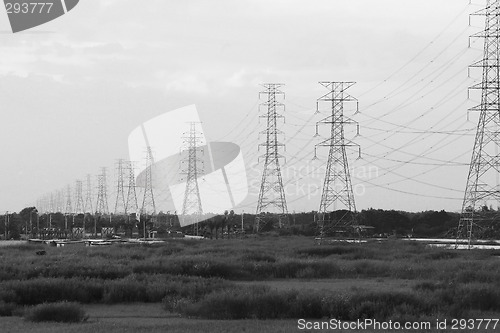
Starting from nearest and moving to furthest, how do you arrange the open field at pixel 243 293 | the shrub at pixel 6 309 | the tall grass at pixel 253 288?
the open field at pixel 243 293, the tall grass at pixel 253 288, the shrub at pixel 6 309

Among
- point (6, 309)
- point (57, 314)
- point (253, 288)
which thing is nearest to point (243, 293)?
point (253, 288)

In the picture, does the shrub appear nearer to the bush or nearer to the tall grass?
the tall grass

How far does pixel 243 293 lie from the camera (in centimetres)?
2434

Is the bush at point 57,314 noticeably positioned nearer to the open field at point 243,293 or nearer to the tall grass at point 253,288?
the open field at point 243,293

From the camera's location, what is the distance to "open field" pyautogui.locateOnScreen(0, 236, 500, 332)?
21.9 metres

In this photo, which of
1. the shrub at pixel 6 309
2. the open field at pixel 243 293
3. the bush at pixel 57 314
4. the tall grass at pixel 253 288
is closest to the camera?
the open field at pixel 243 293

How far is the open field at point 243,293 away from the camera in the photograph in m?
21.9

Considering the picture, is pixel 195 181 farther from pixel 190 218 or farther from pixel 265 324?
pixel 265 324

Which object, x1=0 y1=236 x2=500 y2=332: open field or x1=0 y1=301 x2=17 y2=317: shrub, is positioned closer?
x1=0 y1=236 x2=500 y2=332: open field

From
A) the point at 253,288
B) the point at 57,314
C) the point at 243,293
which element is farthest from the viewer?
the point at 253,288

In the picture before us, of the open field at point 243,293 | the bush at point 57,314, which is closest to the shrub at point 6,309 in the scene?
the open field at point 243,293

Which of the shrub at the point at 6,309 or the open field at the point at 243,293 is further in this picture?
the shrub at the point at 6,309

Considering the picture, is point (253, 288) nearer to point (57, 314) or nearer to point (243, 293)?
point (243, 293)

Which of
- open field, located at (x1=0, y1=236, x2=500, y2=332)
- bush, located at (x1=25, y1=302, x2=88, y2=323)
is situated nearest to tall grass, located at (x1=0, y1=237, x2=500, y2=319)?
open field, located at (x1=0, y1=236, x2=500, y2=332)
